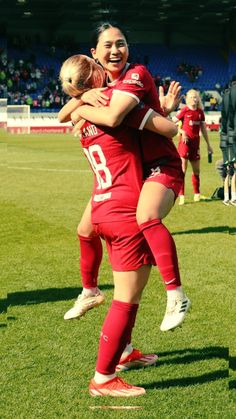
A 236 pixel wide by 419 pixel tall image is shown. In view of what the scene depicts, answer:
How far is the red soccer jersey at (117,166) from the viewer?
4.06 m

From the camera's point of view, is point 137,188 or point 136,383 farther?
point 136,383

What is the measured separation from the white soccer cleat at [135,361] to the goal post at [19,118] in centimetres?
4114

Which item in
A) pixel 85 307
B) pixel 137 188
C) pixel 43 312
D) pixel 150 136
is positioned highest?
pixel 150 136

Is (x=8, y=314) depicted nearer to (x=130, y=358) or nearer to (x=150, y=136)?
(x=130, y=358)

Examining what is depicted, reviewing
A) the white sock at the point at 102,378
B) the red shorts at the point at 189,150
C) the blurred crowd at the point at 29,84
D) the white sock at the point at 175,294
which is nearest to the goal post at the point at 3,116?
the blurred crowd at the point at 29,84

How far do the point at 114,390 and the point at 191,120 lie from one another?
35.3 feet

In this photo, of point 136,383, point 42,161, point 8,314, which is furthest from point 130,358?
point 42,161

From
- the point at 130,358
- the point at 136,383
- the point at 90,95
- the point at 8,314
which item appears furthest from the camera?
the point at 8,314

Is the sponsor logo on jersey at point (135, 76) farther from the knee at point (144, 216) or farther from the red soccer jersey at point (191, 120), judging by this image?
the red soccer jersey at point (191, 120)

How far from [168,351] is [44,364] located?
0.91m

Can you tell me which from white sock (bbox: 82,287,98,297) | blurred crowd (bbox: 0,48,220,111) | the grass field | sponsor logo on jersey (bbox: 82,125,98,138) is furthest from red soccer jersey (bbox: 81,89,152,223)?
blurred crowd (bbox: 0,48,220,111)

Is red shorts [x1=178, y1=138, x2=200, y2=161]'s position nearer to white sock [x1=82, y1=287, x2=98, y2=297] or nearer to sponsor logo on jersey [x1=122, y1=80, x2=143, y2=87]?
white sock [x1=82, y1=287, x2=98, y2=297]

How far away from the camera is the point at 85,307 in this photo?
4.84m

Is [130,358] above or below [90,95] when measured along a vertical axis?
below
